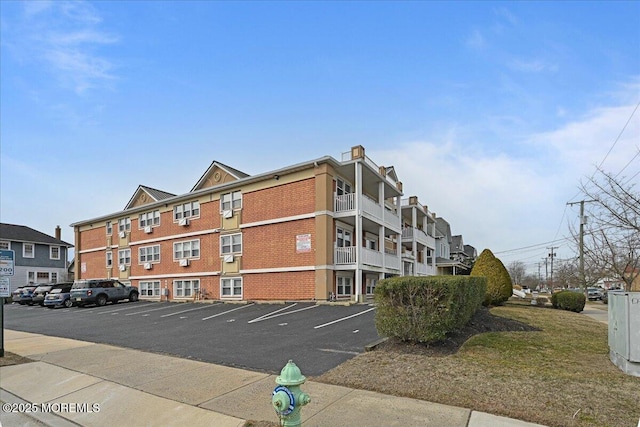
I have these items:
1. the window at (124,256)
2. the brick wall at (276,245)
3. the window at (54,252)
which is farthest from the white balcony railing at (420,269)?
the window at (54,252)

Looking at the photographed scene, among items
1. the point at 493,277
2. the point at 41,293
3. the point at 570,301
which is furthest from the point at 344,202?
the point at 41,293

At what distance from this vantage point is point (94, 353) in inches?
403

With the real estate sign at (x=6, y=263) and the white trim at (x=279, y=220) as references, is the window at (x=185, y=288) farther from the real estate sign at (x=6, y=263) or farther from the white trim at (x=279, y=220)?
the real estate sign at (x=6, y=263)

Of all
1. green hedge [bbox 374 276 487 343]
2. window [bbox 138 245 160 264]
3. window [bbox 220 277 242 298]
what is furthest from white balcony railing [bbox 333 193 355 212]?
window [bbox 138 245 160 264]

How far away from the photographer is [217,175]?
93.3 ft

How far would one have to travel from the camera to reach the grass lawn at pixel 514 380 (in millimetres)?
5320

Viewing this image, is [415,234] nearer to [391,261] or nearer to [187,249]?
[391,261]

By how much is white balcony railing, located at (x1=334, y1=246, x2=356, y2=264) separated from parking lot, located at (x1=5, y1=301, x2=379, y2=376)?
3.20 meters

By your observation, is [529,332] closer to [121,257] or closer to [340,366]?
[340,366]

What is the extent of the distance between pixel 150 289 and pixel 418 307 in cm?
2820

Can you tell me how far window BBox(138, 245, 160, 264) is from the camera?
31.4 m

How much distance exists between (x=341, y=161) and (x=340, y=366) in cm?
1560

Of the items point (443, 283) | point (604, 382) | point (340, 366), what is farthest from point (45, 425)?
point (604, 382)

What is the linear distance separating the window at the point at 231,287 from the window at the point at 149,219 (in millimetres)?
9279
